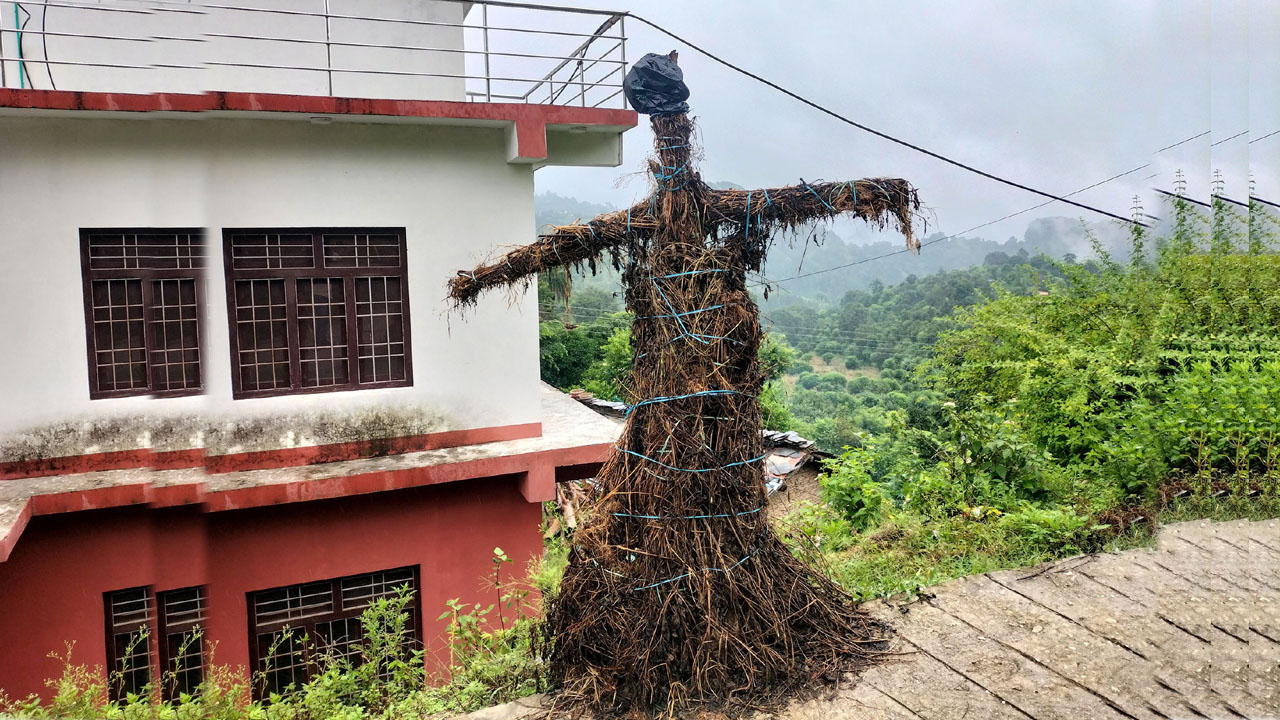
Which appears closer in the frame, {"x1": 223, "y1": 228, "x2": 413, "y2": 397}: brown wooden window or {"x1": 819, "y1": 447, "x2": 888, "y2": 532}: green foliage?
{"x1": 223, "y1": 228, "x2": 413, "y2": 397}: brown wooden window

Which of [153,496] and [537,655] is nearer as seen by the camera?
[153,496]

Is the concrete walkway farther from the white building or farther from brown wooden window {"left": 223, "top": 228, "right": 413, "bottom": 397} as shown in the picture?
brown wooden window {"left": 223, "top": 228, "right": 413, "bottom": 397}

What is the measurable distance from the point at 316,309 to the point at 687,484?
358cm

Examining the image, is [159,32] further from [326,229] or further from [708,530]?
[708,530]

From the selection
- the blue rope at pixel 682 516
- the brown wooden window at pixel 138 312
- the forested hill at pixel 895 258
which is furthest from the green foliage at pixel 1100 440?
the forested hill at pixel 895 258

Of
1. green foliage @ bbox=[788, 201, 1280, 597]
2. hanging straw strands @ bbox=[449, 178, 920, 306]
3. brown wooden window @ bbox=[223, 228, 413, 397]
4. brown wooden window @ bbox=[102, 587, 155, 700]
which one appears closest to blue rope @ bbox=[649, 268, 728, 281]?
hanging straw strands @ bbox=[449, 178, 920, 306]

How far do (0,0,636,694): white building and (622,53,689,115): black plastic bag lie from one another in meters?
2.44

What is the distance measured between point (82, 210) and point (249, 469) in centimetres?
197

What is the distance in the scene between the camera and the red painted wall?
478 cm

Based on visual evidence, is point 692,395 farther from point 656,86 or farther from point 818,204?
point 656,86

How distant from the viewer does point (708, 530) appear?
11.0ft

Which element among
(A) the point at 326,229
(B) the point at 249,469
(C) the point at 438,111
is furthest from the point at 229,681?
(C) the point at 438,111

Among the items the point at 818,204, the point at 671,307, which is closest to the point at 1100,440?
the point at 818,204

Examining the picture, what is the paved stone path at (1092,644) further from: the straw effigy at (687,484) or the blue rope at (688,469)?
the blue rope at (688,469)
